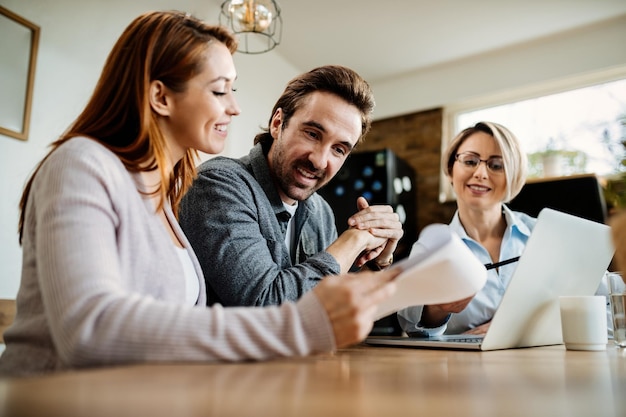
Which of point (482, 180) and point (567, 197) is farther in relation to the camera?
point (567, 197)

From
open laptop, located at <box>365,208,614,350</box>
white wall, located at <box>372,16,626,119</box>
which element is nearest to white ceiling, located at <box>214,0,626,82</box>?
white wall, located at <box>372,16,626,119</box>

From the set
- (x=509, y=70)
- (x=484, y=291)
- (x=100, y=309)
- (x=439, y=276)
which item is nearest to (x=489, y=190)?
(x=484, y=291)

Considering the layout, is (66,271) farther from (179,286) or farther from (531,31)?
(531,31)

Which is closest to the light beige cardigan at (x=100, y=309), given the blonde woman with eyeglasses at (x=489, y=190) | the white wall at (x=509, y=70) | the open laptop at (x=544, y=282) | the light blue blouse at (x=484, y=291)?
the open laptop at (x=544, y=282)

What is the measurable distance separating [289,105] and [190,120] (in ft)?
2.12

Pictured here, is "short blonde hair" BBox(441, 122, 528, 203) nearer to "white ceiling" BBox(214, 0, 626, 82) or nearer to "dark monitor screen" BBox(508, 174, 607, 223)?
"dark monitor screen" BBox(508, 174, 607, 223)

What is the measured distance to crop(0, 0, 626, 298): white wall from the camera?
225cm

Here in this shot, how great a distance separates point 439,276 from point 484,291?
1121 millimetres

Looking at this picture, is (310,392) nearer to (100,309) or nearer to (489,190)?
(100,309)

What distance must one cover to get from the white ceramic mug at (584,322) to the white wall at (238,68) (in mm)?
2159

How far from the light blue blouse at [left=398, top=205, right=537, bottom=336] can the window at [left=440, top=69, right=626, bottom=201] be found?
73.7 inches

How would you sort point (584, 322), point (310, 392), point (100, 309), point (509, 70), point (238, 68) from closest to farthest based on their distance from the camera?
1. point (310, 392)
2. point (100, 309)
3. point (584, 322)
4. point (238, 68)
5. point (509, 70)

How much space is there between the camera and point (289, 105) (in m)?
1.61

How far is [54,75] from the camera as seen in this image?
2.45 m
